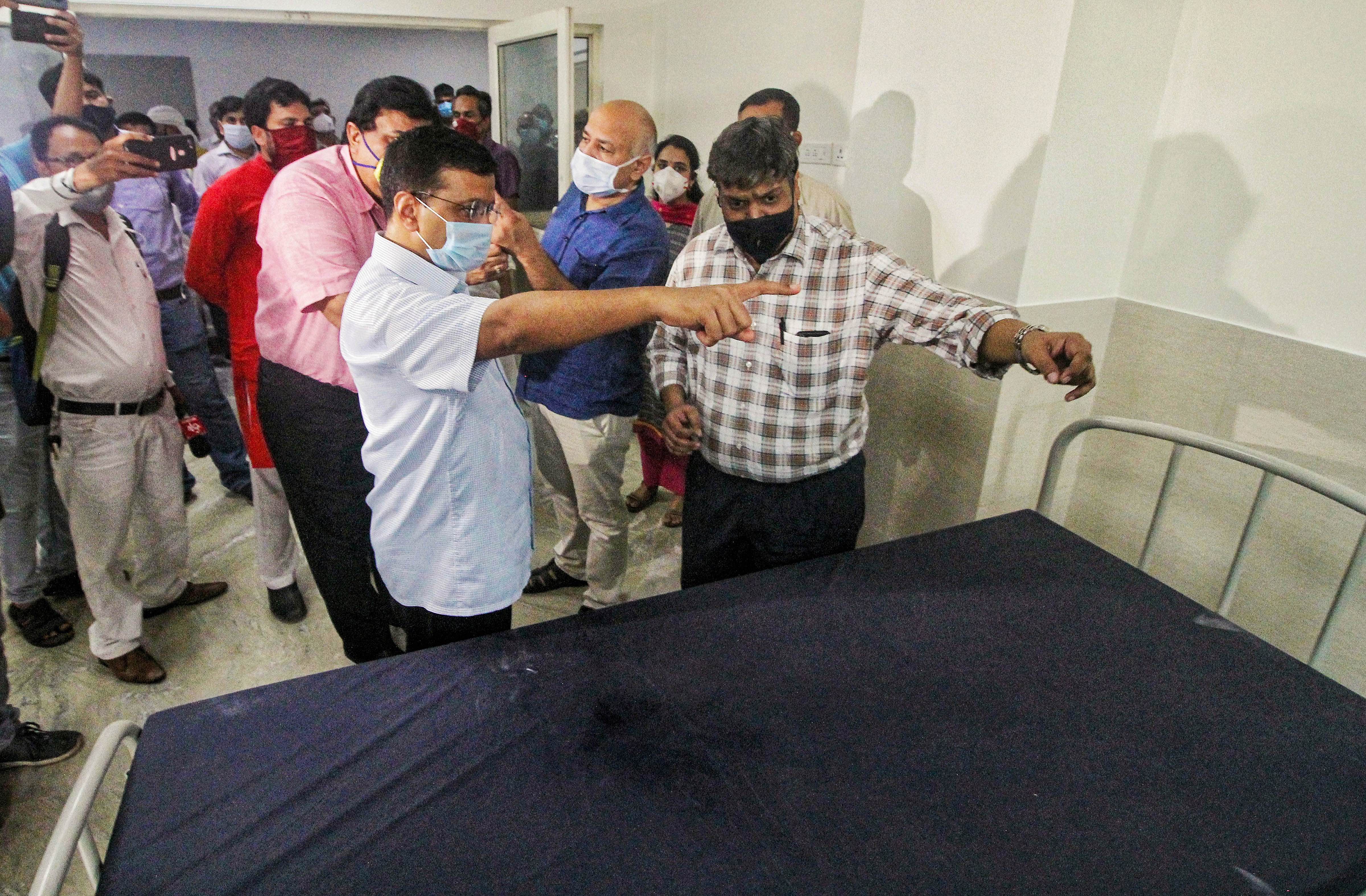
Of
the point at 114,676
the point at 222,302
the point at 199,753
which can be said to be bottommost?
the point at 114,676

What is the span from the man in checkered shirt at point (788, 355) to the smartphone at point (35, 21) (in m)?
2.18

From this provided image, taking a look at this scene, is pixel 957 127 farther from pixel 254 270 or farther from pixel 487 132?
pixel 487 132

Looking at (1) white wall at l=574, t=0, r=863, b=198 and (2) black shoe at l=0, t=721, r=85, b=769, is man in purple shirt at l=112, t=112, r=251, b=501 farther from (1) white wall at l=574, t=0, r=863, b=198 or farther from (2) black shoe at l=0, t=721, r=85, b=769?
(1) white wall at l=574, t=0, r=863, b=198

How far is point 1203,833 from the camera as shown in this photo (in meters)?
1.05

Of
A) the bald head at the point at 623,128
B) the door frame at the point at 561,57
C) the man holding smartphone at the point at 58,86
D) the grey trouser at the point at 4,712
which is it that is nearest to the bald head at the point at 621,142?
the bald head at the point at 623,128

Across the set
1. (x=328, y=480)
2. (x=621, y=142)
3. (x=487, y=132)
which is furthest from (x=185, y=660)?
(x=487, y=132)

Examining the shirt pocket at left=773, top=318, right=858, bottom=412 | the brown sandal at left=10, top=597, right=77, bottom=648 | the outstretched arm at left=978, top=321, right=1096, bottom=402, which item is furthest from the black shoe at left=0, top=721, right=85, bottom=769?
the outstretched arm at left=978, top=321, right=1096, bottom=402

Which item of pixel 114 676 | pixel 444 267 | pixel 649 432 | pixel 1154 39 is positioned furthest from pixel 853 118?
pixel 114 676

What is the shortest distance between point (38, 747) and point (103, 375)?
3.18 feet

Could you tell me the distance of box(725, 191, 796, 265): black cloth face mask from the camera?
5.54ft

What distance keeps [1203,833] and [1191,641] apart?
0.50 meters

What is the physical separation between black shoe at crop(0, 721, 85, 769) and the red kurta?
2.87ft

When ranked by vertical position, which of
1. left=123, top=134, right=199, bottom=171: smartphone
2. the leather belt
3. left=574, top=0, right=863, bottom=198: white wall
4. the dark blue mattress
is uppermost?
left=574, top=0, right=863, bottom=198: white wall

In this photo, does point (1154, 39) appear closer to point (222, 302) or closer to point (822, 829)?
point (822, 829)
